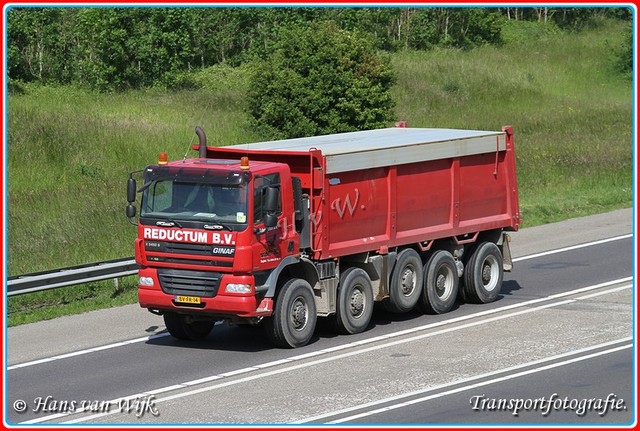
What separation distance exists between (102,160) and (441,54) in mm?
26319

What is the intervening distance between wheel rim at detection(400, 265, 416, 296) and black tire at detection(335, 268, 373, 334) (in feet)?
2.49

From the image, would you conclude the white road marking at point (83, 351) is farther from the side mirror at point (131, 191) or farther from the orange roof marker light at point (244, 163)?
the orange roof marker light at point (244, 163)

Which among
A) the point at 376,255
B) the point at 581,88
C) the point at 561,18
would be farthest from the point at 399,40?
the point at 376,255

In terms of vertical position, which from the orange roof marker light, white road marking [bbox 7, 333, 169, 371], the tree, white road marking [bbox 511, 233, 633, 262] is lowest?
white road marking [bbox 7, 333, 169, 371]

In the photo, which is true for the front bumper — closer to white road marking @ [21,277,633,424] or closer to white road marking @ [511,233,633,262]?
white road marking @ [21,277,633,424]

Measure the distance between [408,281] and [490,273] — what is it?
2.29 meters

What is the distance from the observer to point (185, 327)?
17672 mm

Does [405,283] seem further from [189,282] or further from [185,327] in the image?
[189,282]

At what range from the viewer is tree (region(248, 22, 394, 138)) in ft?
102


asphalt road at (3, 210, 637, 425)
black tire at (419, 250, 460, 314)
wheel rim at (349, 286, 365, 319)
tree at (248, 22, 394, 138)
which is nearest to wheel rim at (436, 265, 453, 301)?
black tire at (419, 250, 460, 314)

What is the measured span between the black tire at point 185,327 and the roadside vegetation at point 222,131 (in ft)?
9.49

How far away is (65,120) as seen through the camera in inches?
1395

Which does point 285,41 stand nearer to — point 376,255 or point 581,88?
point 376,255

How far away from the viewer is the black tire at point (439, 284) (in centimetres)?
1928
